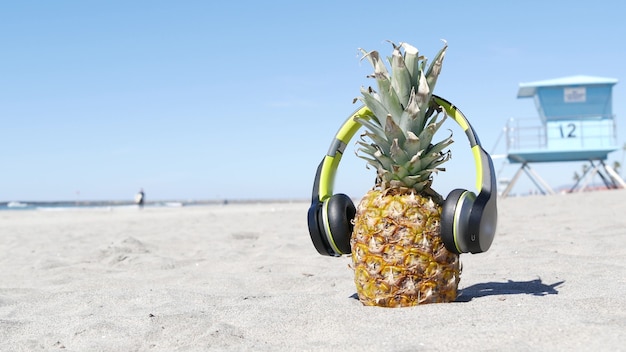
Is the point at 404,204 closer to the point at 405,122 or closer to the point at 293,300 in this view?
the point at 405,122

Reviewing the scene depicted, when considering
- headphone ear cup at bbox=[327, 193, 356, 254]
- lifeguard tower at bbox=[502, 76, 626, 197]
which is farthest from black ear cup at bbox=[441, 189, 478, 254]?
lifeguard tower at bbox=[502, 76, 626, 197]

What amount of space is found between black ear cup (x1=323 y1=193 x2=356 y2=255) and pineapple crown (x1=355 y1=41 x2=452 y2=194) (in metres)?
0.29

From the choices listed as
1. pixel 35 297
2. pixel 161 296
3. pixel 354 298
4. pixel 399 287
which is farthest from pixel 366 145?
pixel 35 297

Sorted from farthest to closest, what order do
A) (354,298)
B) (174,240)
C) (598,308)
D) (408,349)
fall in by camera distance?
(174,240), (354,298), (598,308), (408,349)

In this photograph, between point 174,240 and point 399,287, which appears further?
point 174,240

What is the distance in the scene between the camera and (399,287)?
10.4 feet

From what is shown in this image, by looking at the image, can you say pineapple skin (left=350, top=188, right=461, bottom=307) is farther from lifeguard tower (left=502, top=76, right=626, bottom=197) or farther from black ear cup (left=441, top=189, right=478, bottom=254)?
lifeguard tower (left=502, top=76, right=626, bottom=197)

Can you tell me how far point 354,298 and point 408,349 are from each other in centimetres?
137

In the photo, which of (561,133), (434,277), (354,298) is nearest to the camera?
(434,277)

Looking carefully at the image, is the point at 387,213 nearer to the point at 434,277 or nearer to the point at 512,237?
the point at 434,277

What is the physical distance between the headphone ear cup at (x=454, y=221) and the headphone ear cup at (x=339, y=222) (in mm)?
569

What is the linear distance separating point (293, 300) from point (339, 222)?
26.8 inches

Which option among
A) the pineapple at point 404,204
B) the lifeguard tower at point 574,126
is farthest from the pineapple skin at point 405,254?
the lifeguard tower at point 574,126

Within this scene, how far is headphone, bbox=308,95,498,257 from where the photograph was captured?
303cm
